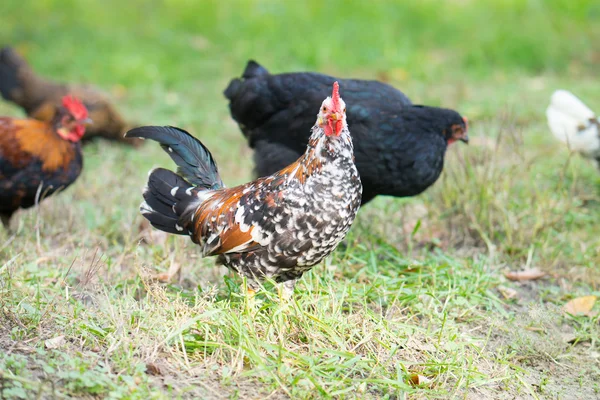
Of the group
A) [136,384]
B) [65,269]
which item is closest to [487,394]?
[136,384]

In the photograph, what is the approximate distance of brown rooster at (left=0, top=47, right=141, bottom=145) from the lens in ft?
22.6

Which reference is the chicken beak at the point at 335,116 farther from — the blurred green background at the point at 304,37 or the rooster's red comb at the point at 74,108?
the blurred green background at the point at 304,37

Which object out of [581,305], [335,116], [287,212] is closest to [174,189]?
[287,212]

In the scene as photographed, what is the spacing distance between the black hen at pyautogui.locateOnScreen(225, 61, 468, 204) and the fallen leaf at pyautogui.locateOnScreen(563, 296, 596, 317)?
1.06 metres

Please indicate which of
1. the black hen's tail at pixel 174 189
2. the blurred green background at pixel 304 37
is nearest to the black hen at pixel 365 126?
the black hen's tail at pixel 174 189

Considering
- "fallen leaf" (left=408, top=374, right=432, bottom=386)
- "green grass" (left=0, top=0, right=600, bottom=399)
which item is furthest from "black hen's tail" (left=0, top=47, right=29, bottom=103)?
"fallen leaf" (left=408, top=374, right=432, bottom=386)

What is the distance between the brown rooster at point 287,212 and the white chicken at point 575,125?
304 cm

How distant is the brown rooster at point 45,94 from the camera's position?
690 centimetres

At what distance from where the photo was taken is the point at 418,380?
2.83 meters

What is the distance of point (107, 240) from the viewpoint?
4.43 m

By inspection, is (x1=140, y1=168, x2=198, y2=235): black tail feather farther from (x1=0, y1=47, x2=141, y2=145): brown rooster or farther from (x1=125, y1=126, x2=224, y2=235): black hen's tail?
(x1=0, y1=47, x2=141, y2=145): brown rooster

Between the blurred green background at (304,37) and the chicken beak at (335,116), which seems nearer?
the chicken beak at (335,116)

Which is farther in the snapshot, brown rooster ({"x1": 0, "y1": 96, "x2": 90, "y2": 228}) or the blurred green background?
the blurred green background

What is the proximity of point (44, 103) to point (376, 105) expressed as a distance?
4.12 metres
